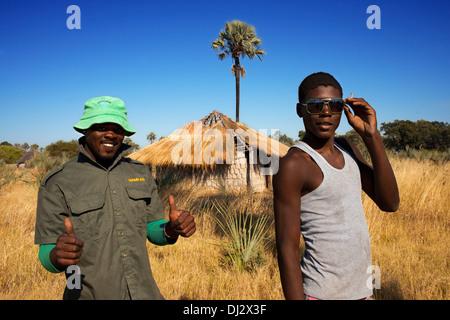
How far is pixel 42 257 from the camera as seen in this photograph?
1.34 meters

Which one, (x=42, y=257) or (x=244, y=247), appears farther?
(x=244, y=247)

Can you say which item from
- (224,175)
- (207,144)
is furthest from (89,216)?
(224,175)

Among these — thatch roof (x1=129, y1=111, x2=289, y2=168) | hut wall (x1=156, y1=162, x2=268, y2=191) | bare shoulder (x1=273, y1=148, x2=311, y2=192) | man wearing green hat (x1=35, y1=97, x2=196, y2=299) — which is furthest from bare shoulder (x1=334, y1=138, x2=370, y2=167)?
hut wall (x1=156, y1=162, x2=268, y2=191)

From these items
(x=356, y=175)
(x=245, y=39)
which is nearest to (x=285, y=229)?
(x=356, y=175)

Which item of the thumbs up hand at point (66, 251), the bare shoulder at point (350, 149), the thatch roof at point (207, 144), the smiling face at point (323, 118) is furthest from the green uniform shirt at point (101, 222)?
the thatch roof at point (207, 144)

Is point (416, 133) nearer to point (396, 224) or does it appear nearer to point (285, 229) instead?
point (396, 224)

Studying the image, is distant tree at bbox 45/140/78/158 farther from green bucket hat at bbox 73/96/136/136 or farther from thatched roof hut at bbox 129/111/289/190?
green bucket hat at bbox 73/96/136/136

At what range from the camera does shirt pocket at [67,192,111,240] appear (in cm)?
144

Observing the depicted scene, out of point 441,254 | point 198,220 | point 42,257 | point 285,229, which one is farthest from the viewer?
point 198,220

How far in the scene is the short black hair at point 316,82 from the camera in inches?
54.6

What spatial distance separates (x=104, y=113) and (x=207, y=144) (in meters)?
11.9

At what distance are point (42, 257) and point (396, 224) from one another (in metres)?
5.75

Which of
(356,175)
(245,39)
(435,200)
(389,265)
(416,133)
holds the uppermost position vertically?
(245,39)
